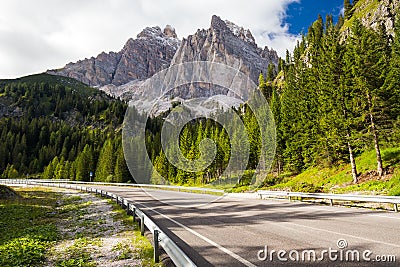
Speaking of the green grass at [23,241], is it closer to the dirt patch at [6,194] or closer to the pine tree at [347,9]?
the dirt patch at [6,194]

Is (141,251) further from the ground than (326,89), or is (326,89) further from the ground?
(326,89)

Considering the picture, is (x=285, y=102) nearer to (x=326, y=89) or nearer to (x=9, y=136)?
(x=326, y=89)

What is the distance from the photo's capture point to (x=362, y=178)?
24.4m

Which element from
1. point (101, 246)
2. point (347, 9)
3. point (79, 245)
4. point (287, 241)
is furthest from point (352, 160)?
point (347, 9)

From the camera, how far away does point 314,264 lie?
5.30 metres

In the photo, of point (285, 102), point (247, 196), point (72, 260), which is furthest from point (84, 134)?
point (72, 260)

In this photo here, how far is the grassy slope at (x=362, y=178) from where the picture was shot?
65.1ft

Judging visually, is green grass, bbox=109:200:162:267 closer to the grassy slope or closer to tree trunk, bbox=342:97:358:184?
the grassy slope

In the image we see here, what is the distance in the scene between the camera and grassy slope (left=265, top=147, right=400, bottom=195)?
65.1ft

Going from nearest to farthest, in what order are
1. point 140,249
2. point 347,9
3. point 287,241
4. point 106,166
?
point 287,241 → point 140,249 → point 106,166 → point 347,9

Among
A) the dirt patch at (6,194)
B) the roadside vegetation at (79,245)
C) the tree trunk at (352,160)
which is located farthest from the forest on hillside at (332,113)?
the dirt patch at (6,194)

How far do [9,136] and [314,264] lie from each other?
589ft

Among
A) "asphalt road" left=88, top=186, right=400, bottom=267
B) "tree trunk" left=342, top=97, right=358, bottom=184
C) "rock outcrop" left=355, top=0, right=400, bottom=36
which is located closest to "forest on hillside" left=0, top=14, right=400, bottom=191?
"tree trunk" left=342, top=97, right=358, bottom=184

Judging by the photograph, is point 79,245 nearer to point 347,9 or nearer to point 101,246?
point 101,246
